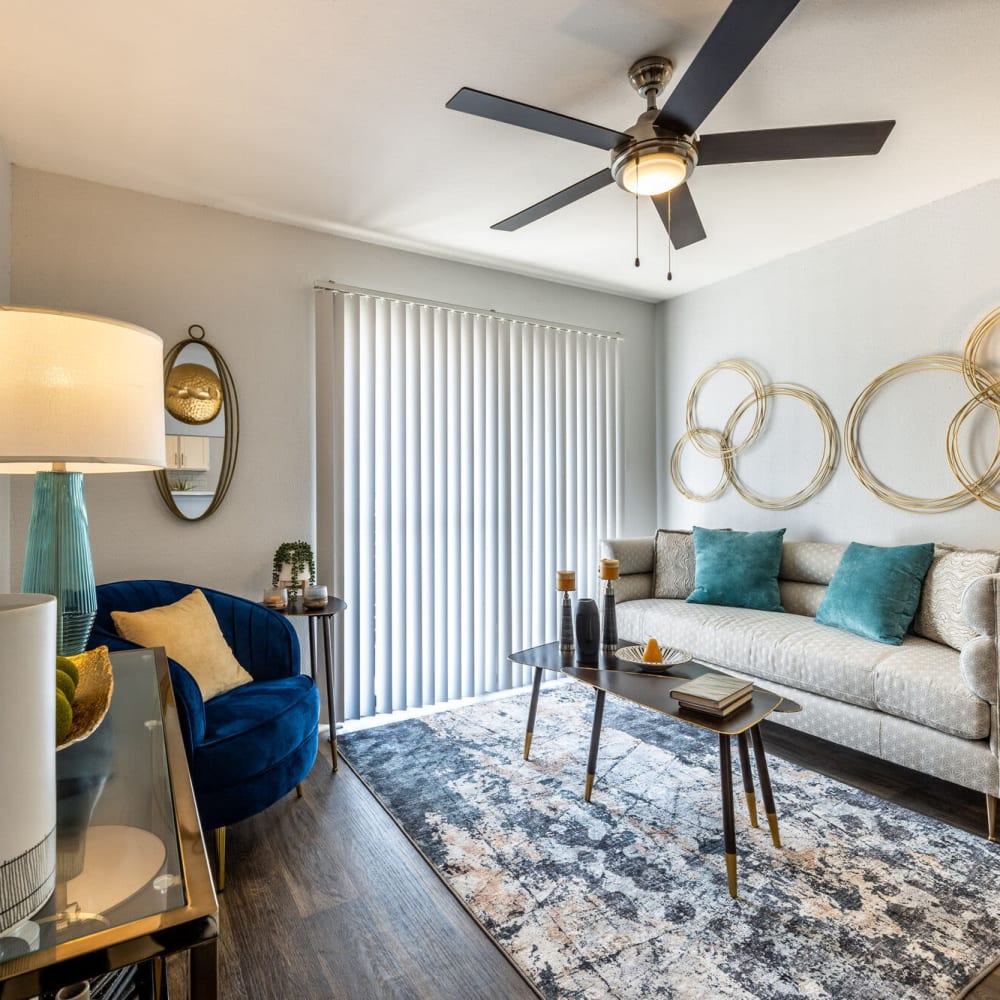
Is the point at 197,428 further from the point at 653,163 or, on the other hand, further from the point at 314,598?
the point at 653,163

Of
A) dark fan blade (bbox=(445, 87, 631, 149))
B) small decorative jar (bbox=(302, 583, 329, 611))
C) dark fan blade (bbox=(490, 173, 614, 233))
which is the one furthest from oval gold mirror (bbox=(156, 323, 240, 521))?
dark fan blade (bbox=(445, 87, 631, 149))

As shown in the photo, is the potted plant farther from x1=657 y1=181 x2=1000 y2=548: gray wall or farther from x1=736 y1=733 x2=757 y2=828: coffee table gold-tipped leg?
x1=657 y1=181 x2=1000 y2=548: gray wall

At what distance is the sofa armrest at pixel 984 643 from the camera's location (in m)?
2.16

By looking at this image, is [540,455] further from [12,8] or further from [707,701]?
[12,8]

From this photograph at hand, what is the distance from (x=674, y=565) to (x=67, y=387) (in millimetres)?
3404

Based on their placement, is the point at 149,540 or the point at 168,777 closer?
the point at 168,777

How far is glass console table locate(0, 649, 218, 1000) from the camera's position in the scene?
57 cm

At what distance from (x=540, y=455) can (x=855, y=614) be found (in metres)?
1.98

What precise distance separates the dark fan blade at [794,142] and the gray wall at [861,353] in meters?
1.49

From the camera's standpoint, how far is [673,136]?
6.24ft

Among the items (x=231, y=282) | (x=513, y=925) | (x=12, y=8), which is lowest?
(x=513, y=925)

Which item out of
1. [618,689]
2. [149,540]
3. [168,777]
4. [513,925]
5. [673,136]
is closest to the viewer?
[168,777]

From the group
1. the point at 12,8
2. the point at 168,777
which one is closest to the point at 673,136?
the point at 12,8

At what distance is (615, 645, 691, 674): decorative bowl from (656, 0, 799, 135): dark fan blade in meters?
1.79
